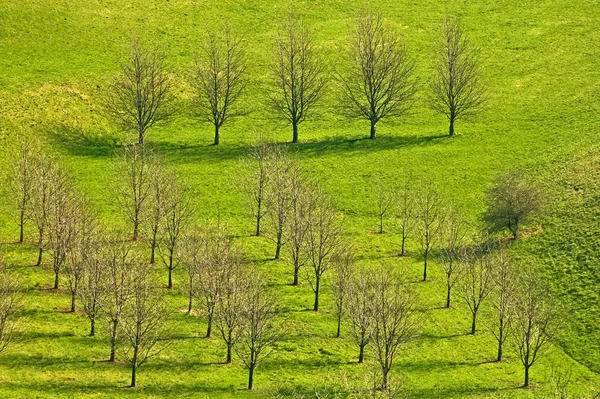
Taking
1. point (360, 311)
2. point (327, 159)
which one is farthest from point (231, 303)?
point (327, 159)

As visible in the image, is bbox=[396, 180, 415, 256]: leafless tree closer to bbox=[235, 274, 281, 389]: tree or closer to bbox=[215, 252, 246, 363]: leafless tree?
bbox=[235, 274, 281, 389]: tree

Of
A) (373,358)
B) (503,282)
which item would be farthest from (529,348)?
(373,358)

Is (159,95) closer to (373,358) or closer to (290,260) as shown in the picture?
(290,260)

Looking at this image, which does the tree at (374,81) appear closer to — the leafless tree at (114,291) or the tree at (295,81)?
the tree at (295,81)

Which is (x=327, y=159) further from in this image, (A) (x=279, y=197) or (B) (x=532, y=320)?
(B) (x=532, y=320)

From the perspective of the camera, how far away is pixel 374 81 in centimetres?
13150

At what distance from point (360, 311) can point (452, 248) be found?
18.2 metres

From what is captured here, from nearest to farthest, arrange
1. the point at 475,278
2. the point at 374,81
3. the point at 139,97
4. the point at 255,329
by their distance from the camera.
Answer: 1. the point at 255,329
2. the point at 475,278
3. the point at 139,97
4. the point at 374,81

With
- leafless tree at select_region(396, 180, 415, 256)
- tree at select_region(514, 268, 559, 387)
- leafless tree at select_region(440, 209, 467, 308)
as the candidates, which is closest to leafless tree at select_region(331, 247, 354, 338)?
leafless tree at select_region(440, 209, 467, 308)

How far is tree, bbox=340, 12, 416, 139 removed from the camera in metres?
131

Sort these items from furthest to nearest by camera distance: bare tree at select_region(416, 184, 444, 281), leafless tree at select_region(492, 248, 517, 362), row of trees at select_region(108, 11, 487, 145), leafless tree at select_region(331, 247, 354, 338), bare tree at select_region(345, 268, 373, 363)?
row of trees at select_region(108, 11, 487, 145), bare tree at select_region(416, 184, 444, 281), leafless tree at select_region(331, 247, 354, 338), leafless tree at select_region(492, 248, 517, 362), bare tree at select_region(345, 268, 373, 363)

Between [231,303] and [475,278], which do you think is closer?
[231,303]

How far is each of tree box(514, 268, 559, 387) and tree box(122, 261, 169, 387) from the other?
30727mm

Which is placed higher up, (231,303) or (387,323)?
(231,303)
